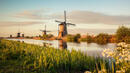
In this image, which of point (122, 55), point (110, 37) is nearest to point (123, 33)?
point (110, 37)

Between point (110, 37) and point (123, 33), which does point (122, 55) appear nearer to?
point (123, 33)

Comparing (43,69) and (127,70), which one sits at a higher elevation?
(127,70)

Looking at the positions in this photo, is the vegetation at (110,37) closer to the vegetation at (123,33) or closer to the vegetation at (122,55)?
the vegetation at (123,33)

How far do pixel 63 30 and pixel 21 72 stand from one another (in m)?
44.8

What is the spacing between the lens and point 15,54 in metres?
9.37

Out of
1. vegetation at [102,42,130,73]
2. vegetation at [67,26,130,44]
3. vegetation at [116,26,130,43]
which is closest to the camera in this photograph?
vegetation at [102,42,130,73]

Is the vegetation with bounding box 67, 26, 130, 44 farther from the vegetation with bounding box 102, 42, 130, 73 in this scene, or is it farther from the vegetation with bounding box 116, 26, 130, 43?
the vegetation with bounding box 102, 42, 130, 73

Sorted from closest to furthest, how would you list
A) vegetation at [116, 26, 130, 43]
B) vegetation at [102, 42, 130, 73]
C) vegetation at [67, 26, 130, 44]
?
1. vegetation at [102, 42, 130, 73]
2. vegetation at [116, 26, 130, 43]
3. vegetation at [67, 26, 130, 44]

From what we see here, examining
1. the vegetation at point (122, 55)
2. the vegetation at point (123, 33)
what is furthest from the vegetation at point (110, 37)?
the vegetation at point (122, 55)

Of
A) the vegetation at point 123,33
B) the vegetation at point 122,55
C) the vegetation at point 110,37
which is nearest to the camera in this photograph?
the vegetation at point 122,55

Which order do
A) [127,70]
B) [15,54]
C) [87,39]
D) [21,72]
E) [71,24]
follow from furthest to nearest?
[71,24] < [87,39] < [15,54] < [21,72] < [127,70]

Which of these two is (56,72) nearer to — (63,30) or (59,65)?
(59,65)

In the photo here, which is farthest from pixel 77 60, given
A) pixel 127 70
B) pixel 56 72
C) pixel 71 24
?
pixel 71 24

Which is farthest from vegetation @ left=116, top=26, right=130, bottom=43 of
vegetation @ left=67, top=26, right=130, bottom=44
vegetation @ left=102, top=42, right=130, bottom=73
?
vegetation @ left=102, top=42, right=130, bottom=73
